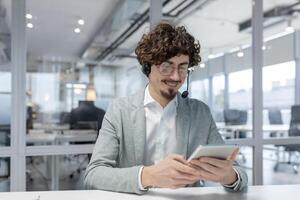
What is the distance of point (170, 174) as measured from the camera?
1.08 meters

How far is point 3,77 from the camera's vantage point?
8.32ft

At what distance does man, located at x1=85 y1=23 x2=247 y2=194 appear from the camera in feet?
4.18

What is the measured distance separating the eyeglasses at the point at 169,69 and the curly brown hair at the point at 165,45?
0.02 meters

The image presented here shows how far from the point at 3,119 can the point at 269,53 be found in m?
2.36

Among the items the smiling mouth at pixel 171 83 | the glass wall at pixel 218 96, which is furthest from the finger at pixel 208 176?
the glass wall at pixel 218 96

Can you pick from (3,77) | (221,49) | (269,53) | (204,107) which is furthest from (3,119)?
(269,53)

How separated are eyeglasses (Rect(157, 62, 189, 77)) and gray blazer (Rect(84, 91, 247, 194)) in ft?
0.51

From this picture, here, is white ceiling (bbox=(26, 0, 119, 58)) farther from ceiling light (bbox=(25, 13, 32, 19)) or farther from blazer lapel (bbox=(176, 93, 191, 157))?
blazer lapel (bbox=(176, 93, 191, 157))

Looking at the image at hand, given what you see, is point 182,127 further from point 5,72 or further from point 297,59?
point 297,59

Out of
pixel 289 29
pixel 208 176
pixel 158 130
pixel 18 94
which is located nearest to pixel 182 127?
pixel 158 130

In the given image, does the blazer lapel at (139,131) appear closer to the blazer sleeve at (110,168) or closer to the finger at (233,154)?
the blazer sleeve at (110,168)

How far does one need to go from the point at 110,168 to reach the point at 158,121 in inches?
12.9

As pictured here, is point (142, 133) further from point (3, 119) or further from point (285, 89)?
point (285, 89)

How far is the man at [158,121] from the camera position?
128cm
